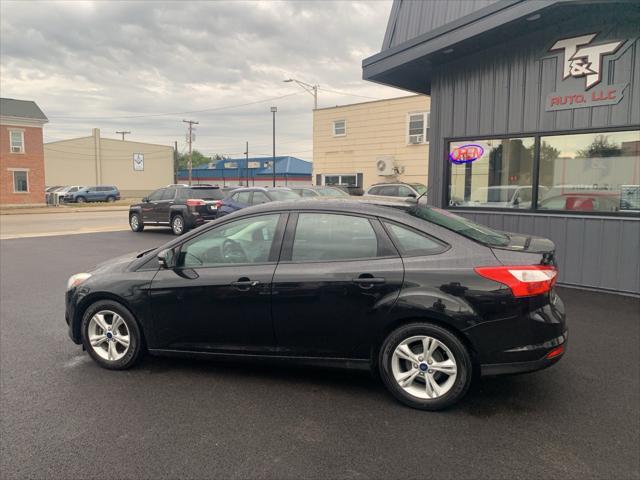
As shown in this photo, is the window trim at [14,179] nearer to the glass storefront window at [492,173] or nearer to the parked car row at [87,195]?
the parked car row at [87,195]

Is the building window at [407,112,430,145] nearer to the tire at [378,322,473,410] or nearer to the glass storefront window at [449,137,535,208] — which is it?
the glass storefront window at [449,137,535,208]

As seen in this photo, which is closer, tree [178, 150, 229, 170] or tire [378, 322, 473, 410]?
tire [378, 322, 473, 410]

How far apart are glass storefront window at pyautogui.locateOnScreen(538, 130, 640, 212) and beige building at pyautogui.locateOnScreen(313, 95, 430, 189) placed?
56.5ft

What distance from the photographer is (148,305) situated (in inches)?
167

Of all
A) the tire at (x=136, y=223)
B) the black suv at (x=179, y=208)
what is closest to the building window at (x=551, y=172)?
the black suv at (x=179, y=208)

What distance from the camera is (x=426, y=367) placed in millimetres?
3613

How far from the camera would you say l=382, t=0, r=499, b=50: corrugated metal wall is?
8156 mm

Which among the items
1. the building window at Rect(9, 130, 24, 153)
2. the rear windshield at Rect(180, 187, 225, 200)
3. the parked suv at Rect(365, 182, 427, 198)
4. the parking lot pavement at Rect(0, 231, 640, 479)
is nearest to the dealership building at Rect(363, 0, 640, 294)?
the parking lot pavement at Rect(0, 231, 640, 479)

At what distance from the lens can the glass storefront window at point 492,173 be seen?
8117 millimetres

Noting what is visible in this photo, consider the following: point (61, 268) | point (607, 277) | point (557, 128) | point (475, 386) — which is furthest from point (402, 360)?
point (61, 268)

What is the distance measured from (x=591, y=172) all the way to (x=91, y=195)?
45508mm

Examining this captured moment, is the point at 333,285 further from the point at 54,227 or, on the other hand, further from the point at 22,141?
the point at 22,141

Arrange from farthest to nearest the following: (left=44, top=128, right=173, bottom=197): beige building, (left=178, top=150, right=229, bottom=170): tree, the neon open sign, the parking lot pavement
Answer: (left=178, top=150, right=229, bottom=170): tree
(left=44, top=128, right=173, bottom=197): beige building
the neon open sign
the parking lot pavement

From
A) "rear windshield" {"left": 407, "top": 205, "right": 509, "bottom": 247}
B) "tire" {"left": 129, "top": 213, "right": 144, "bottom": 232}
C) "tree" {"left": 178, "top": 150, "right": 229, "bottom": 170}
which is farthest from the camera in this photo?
"tree" {"left": 178, "top": 150, "right": 229, "bottom": 170}
